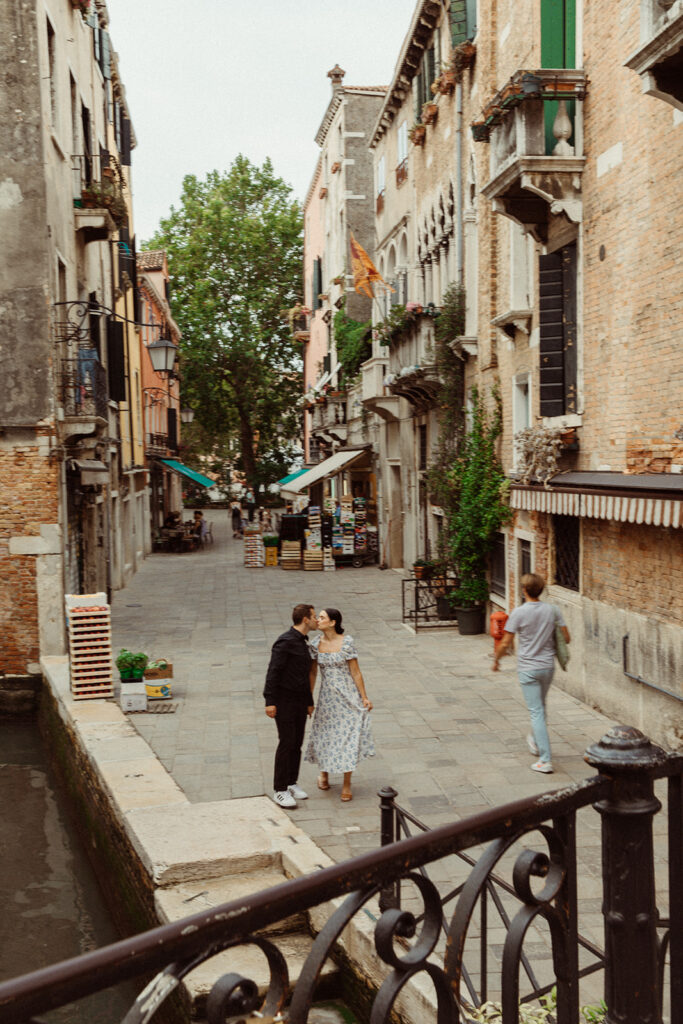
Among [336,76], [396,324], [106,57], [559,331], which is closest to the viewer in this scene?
[559,331]

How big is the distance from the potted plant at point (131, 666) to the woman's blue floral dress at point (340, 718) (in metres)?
3.99

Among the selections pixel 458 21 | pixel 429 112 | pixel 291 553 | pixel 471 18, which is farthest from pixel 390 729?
pixel 291 553

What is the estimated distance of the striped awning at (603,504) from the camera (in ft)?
25.5

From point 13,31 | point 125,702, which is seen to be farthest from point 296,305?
point 125,702

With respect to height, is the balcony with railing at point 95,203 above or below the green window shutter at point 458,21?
below

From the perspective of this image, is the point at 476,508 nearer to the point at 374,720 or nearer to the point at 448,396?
the point at 448,396

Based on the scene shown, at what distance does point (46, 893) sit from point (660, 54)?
8.39 m

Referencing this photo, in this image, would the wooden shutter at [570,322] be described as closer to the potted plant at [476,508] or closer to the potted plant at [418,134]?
the potted plant at [476,508]

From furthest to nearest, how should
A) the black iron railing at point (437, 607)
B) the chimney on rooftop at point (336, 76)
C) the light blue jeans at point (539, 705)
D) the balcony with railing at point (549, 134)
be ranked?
the chimney on rooftop at point (336, 76), the black iron railing at point (437, 607), the balcony with railing at point (549, 134), the light blue jeans at point (539, 705)

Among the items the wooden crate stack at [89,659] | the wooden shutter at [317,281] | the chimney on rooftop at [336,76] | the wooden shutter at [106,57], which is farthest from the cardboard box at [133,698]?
the wooden shutter at [317,281]

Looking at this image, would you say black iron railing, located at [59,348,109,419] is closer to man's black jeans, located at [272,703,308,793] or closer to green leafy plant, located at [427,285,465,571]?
green leafy plant, located at [427,285,465,571]

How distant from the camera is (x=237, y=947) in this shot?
5492mm

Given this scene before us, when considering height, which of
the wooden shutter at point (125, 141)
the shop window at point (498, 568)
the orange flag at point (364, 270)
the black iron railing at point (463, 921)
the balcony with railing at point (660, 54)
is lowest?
the shop window at point (498, 568)

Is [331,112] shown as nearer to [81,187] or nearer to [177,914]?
[81,187]
